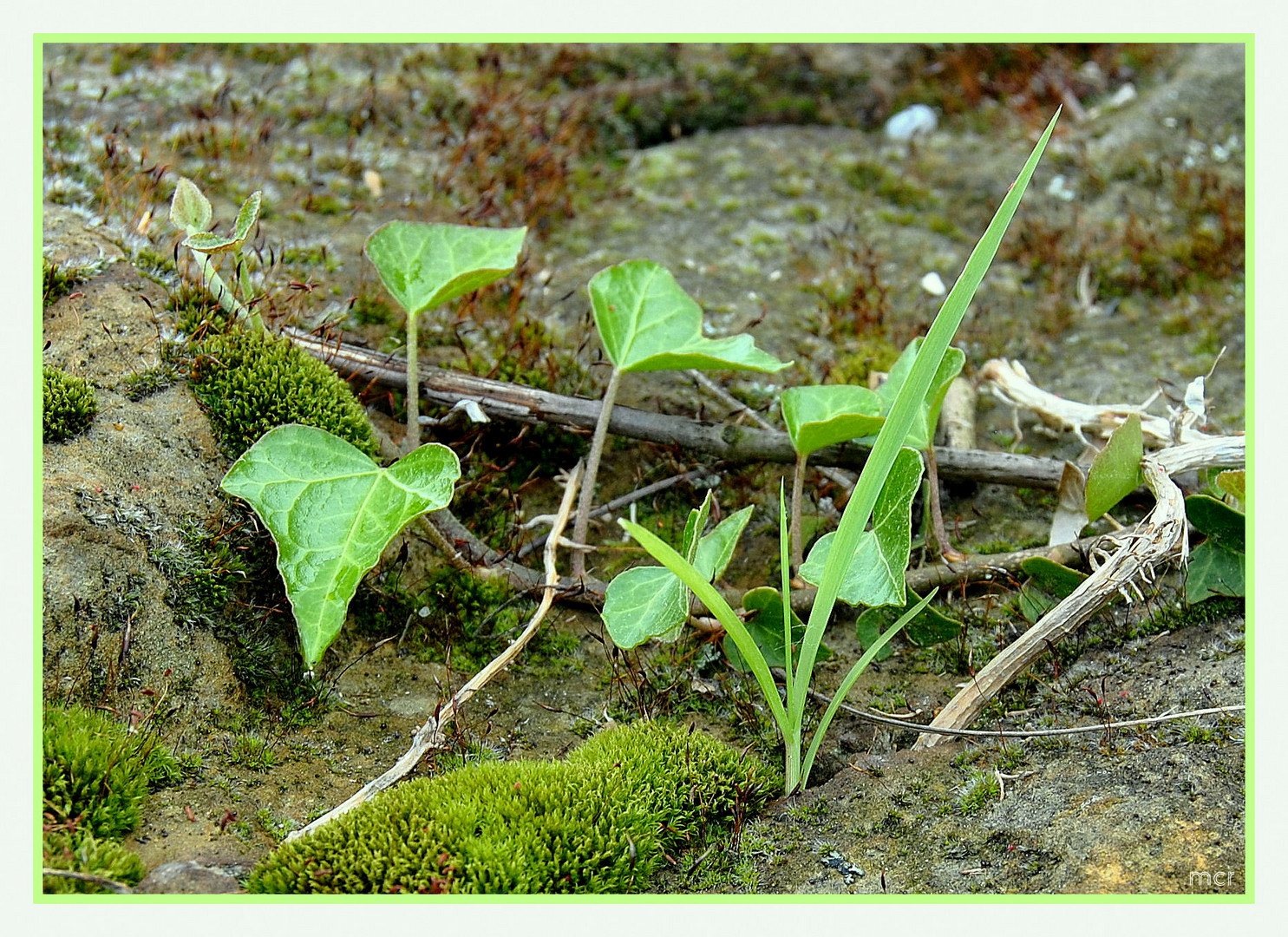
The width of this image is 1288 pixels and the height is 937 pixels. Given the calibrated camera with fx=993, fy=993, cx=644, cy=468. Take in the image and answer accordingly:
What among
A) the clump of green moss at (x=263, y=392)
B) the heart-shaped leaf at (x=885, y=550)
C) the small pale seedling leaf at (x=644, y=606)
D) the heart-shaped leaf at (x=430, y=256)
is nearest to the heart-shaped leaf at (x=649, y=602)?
the small pale seedling leaf at (x=644, y=606)

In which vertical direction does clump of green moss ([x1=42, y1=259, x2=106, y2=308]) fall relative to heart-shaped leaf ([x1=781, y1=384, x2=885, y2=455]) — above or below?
above

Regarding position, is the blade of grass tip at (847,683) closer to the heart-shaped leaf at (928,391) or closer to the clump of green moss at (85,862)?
the heart-shaped leaf at (928,391)

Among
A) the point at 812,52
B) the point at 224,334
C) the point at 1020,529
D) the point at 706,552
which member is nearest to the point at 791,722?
the point at 706,552

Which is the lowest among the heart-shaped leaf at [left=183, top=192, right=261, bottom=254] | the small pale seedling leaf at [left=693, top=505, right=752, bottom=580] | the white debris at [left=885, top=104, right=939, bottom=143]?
the small pale seedling leaf at [left=693, top=505, right=752, bottom=580]

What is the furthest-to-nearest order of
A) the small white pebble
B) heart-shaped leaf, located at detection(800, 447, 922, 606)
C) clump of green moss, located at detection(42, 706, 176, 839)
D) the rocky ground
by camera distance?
the small white pebble
heart-shaped leaf, located at detection(800, 447, 922, 606)
the rocky ground
clump of green moss, located at detection(42, 706, 176, 839)

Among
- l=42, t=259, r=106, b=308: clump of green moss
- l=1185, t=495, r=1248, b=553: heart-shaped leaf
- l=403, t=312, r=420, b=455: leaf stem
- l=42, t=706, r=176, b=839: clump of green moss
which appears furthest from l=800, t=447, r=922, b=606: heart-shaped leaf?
l=42, t=259, r=106, b=308: clump of green moss

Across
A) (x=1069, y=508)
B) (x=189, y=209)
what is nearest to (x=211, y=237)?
(x=189, y=209)

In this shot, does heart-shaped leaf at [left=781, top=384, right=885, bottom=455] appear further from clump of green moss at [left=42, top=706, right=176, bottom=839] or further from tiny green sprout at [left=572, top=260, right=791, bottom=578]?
clump of green moss at [left=42, top=706, right=176, bottom=839]

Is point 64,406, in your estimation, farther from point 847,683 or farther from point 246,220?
point 847,683
